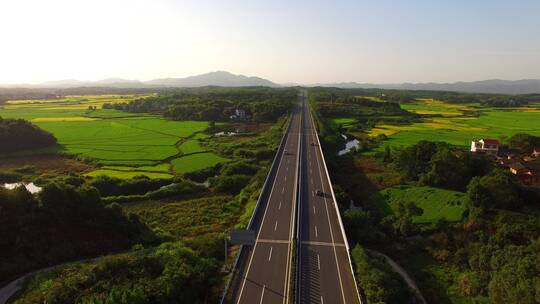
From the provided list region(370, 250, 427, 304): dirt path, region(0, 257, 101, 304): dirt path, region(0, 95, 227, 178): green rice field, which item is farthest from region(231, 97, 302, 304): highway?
region(0, 95, 227, 178): green rice field

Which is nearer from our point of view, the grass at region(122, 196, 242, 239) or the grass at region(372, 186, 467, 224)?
the grass at region(122, 196, 242, 239)

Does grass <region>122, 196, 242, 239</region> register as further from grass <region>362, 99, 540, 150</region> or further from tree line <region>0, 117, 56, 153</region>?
tree line <region>0, 117, 56, 153</region>

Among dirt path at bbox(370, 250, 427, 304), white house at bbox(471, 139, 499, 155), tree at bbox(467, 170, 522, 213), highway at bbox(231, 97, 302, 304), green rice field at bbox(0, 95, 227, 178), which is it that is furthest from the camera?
white house at bbox(471, 139, 499, 155)

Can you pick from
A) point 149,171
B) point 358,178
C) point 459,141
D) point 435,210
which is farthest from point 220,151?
point 459,141

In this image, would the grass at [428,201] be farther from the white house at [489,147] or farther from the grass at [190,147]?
the grass at [190,147]

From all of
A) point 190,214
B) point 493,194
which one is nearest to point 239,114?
point 190,214

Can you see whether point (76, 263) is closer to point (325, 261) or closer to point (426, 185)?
point (325, 261)

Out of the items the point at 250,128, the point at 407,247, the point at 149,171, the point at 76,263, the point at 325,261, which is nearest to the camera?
the point at 325,261

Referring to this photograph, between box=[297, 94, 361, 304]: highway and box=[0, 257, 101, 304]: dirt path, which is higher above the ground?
box=[297, 94, 361, 304]: highway
